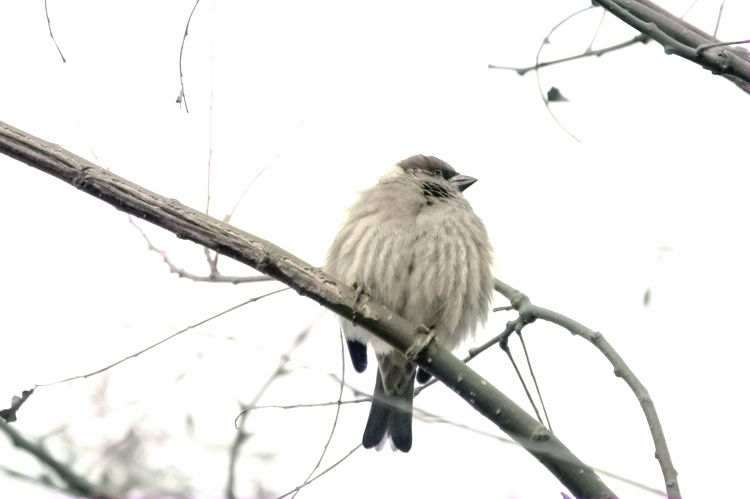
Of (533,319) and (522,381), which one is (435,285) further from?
(522,381)

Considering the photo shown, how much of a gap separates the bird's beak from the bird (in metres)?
0.38

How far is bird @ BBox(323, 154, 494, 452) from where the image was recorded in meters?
4.21

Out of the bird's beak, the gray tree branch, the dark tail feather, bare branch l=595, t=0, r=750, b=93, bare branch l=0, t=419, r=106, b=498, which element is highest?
the bird's beak

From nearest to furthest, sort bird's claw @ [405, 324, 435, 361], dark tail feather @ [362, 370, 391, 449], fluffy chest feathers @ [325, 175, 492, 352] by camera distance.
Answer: bird's claw @ [405, 324, 435, 361]
fluffy chest feathers @ [325, 175, 492, 352]
dark tail feather @ [362, 370, 391, 449]

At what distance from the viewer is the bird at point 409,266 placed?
4.21 meters

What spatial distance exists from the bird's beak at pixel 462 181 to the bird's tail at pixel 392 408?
1108 mm

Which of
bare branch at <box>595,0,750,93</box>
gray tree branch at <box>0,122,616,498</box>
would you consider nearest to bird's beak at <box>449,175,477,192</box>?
gray tree branch at <box>0,122,616,498</box>

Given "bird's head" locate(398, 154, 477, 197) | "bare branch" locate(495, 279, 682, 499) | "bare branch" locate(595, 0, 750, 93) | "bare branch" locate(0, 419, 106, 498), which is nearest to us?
"bare branch" locate(595, 0, 750, 93)

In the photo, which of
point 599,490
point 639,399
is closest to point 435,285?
point 639,399

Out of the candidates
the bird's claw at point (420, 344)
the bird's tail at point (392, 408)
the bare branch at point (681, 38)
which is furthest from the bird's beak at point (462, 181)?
the bare branch at point (681, 38)

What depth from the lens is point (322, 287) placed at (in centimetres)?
312

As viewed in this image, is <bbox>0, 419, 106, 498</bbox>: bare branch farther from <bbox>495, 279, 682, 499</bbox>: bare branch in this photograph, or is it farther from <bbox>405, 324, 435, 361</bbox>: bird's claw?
<bbox>495, 279, 682, 499</bbox>: bare branch

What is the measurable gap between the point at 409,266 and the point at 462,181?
3.79 ft

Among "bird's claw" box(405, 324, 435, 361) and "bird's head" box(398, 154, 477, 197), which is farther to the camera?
"bird's head" box(398, 154, 477, 197)
